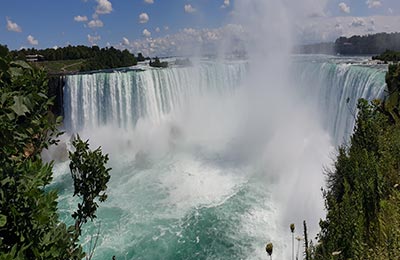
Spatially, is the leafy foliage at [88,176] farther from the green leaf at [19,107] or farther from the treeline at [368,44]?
the treeline at [368,44]

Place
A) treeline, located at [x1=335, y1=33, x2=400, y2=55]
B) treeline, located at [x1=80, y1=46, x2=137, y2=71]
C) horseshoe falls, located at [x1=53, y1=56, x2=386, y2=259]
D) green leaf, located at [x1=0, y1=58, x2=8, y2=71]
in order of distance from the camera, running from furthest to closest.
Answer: treeline, located at [x1=335, y1=33, x2=400, y2=55]
treeline, located at [x1=80, y1=46, x2=137, y2=71]
horseshoe falls, located at [x1=53, y1=56, x2=386, y2=259]
green leaf, located at [x1=0, y1=58, x2=8, y2=71]

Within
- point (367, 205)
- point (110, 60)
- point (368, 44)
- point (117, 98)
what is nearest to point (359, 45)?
point (368, 44)

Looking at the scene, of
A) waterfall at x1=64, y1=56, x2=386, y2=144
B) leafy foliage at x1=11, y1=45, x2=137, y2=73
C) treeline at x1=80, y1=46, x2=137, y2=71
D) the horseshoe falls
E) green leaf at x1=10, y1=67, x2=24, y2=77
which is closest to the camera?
green leaf at x1=10, y1=67, x2=24, y2=77

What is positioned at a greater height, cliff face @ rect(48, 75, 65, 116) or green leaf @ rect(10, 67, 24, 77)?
green leaf @ rect(10, 67, 24, 77)

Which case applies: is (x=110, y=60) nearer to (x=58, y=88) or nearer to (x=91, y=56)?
(x=91, y=56)

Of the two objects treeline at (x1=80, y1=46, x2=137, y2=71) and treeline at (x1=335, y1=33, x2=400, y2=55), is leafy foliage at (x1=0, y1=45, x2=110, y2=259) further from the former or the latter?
treeline at (x1=335, y1=33, x2=400, y2=55)

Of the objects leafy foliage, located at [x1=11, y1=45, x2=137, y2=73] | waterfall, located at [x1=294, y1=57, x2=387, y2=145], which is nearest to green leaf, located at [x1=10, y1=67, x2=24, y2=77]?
waterfall, located at [x1=294, y1=57, x2=387, y2=145]

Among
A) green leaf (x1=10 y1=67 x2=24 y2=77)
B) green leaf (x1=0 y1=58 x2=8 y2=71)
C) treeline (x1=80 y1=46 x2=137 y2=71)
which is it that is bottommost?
green leaf (x1=10 y1=67 x2=24 y2=77)

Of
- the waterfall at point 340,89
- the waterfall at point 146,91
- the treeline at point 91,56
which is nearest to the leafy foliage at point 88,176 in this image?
the waterfall at point 340,89
